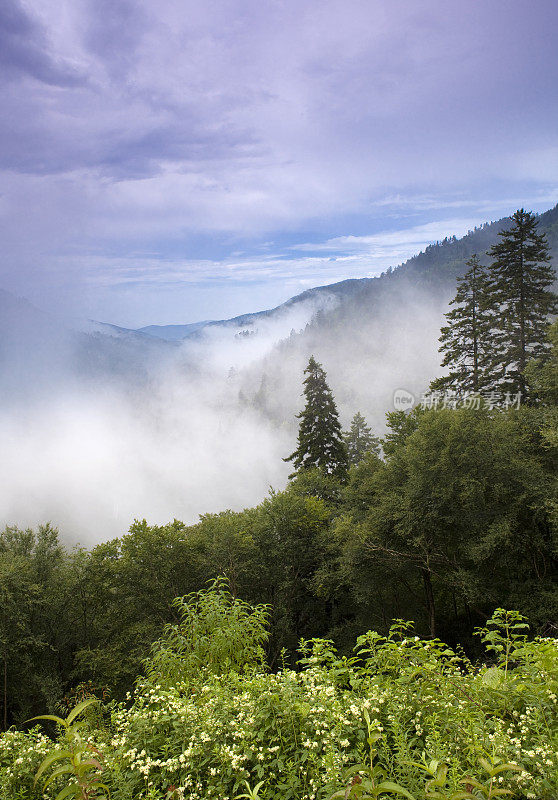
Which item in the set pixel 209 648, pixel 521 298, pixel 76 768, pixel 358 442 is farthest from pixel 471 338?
pixel 76 768

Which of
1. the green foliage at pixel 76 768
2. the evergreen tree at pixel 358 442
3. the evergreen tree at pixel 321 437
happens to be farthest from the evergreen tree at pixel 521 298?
the green foliage at pixel 76 768

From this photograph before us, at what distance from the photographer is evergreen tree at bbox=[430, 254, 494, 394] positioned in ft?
86.1

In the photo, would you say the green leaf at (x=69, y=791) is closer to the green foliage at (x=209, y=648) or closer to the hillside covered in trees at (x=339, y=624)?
the hillside covered in trees at (x=339, y=624)

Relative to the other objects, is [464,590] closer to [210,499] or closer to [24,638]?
[24,638]

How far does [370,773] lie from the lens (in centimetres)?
268

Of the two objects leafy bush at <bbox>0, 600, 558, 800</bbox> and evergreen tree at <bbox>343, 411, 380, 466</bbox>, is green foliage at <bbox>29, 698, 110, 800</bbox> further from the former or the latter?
evergreen tree at <bbox>343, 411, 380, 466</bbox>

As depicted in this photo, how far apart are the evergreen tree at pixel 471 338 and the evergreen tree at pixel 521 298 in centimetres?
115

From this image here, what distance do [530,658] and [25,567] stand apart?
21.2 m

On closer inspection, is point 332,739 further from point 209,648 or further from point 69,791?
point 209,648

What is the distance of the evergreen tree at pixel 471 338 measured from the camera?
86.1 feet

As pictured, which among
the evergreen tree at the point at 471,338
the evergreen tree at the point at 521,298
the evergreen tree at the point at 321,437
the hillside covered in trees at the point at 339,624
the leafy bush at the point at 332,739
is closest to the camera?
the leafy bush at the point at 332,739

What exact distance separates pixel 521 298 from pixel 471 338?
13.2ft

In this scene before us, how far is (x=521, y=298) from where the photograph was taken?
2448 cm

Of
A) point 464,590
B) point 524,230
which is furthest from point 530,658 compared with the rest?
point 524,230
